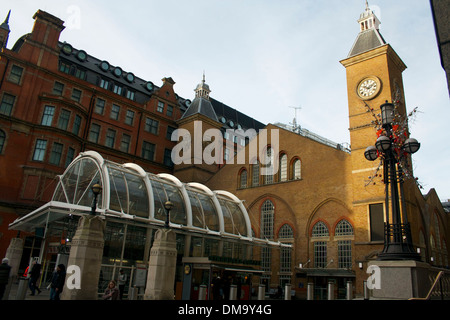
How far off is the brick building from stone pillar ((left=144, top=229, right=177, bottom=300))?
50.4 ft

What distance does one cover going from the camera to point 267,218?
110ft

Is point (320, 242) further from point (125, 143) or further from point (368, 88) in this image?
point (125, 143)

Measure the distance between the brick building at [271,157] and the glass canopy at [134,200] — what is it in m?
5.68

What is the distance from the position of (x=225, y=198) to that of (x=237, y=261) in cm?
893

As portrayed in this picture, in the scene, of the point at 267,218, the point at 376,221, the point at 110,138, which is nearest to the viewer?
the point at 376,221

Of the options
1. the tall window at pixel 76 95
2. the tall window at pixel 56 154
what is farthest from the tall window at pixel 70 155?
the tall window at pixel 76 95

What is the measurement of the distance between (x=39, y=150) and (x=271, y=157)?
73.6 feet

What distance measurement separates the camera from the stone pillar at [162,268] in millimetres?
14336

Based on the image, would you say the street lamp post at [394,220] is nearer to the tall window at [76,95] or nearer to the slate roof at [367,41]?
the slate roof at [367,41]

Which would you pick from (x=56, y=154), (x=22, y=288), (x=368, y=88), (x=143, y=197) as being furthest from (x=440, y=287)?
(x=56, y=154)

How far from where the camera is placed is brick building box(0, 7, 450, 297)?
2728 cm

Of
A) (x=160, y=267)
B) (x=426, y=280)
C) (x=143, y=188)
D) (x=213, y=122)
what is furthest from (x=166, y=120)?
(x=426, y=280)
